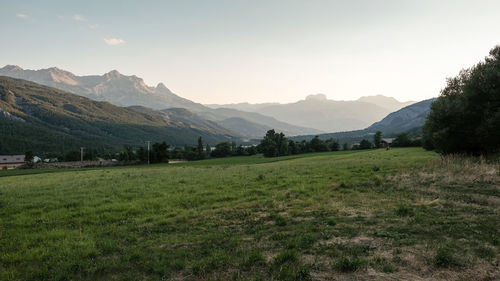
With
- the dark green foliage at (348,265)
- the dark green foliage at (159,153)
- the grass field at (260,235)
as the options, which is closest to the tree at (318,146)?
the dark green foliage at (159,153)

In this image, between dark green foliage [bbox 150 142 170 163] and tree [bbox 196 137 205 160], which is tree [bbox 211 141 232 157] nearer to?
tree [bbox 196 137 205 160]

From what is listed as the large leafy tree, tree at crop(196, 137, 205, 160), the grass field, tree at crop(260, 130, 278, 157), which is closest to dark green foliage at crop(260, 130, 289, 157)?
tree at crop(260, 130, 278, 157)

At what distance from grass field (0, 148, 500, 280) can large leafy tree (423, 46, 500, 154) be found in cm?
2184

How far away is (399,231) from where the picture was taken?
10727 mm

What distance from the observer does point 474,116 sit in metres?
38.5

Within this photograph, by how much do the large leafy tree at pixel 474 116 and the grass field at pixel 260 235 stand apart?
21.8m

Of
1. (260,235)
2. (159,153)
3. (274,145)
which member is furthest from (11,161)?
(260,235)

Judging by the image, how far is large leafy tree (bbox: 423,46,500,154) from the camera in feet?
117

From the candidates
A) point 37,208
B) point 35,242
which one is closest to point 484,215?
point 35,242

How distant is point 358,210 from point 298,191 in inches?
245

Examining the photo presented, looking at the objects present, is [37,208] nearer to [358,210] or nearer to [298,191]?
[298,191]

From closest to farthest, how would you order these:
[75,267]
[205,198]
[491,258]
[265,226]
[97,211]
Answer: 1. [491,258]
2. [75,267]
3. [265,226]
4. [97,211]
5. [205,198]

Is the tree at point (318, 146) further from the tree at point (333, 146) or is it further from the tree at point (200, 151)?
the tree at point (200, 151)

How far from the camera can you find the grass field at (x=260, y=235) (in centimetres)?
795
